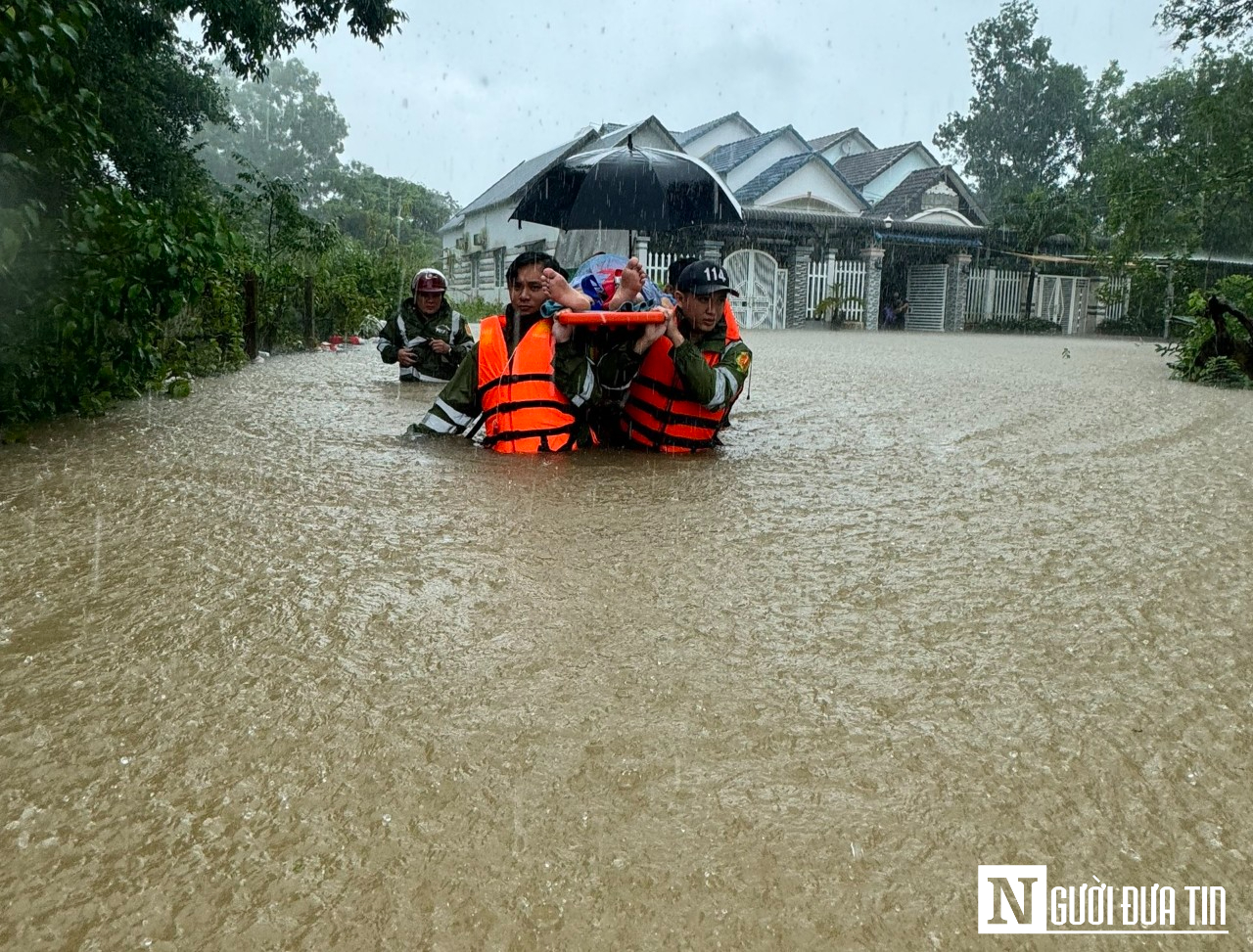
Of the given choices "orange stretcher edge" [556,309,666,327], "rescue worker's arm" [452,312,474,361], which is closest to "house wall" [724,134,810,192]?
"rescue worker's arm" [452,312,474,361]

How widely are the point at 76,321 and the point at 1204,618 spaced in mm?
4687

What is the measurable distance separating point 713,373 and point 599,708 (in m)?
2.76

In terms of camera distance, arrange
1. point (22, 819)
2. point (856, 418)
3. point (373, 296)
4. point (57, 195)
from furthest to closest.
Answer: point (373, 296), point (856, 418), point (57, 195), point (22, 819)

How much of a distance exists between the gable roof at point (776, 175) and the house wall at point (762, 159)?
0.70m

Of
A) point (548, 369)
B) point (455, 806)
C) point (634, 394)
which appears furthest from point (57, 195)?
point (455, 806)

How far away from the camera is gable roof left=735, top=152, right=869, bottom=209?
78.8 ft

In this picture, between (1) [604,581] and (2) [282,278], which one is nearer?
(1) [604,581]

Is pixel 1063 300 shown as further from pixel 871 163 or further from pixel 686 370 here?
pixel 686 370

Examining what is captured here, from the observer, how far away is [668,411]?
493cm

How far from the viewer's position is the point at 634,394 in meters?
5.06

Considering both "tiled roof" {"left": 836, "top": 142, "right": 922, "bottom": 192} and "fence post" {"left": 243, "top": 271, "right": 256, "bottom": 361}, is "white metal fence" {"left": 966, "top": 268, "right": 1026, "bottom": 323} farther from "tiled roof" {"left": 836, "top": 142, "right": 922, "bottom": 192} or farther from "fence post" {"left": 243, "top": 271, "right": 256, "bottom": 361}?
"fence post" {"left": 243, "top": 271, "right": 256, "bottom": 361}

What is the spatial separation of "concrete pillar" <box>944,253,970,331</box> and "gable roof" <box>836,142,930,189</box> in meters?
5.13

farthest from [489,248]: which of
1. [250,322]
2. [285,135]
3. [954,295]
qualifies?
[285,135]

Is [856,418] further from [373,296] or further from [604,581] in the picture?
[373,296]
